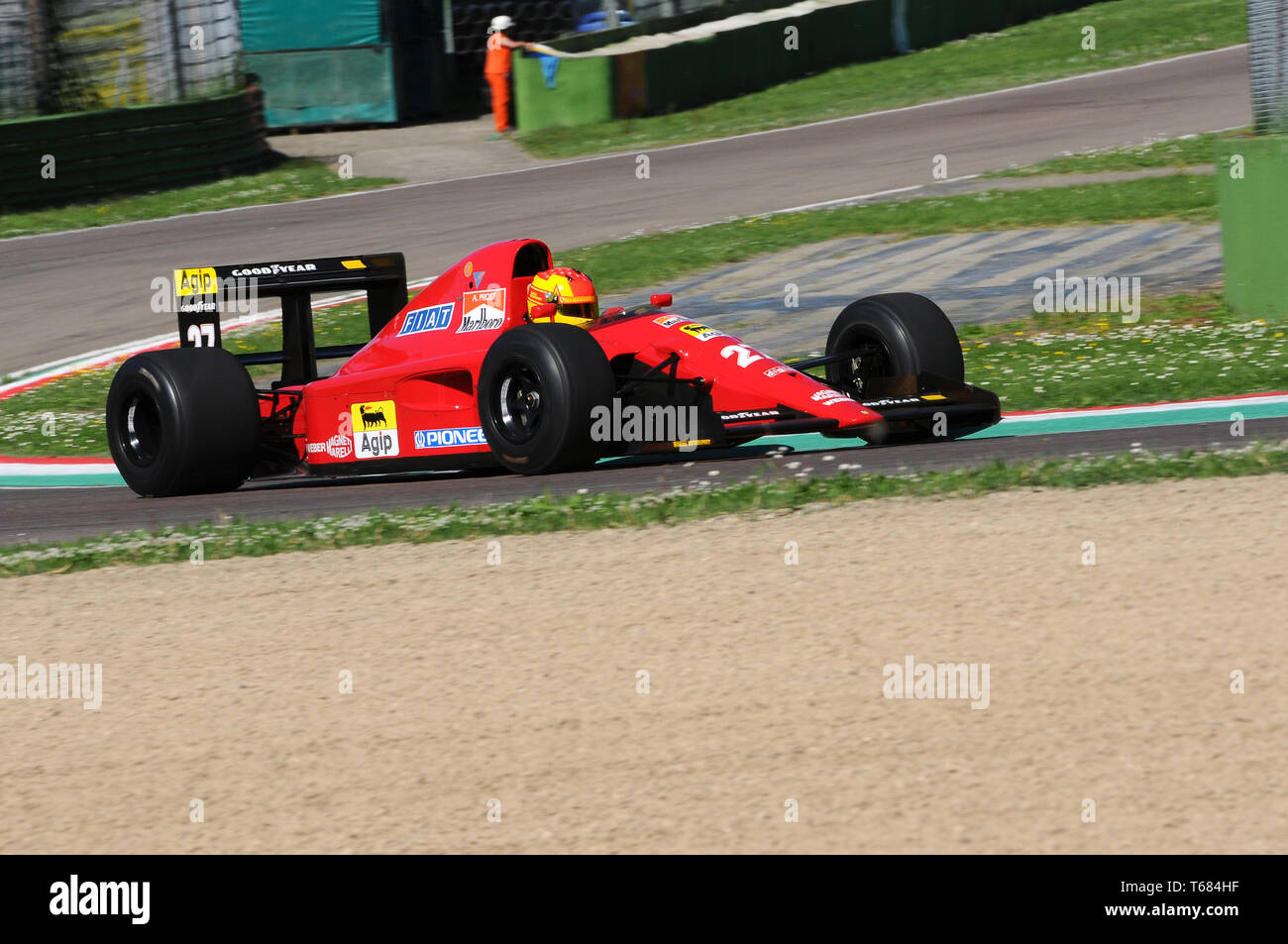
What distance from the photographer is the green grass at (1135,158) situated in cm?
1909

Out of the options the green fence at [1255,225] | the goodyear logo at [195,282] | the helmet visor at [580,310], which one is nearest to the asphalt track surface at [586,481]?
the helmet visor at [580,310]

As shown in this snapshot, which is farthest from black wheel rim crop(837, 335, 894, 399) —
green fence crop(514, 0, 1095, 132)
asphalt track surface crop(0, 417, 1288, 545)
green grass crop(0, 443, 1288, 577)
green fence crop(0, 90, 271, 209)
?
green fence crop(514, 0, 1095, 132)

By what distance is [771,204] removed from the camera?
19.7m

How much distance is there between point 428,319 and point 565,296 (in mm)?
958

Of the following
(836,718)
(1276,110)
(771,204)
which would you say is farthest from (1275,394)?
(771,204)

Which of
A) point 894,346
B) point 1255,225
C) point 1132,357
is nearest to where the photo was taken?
point 894,346

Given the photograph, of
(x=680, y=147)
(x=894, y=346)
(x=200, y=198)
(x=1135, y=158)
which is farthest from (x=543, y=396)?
(x=680, y=147)

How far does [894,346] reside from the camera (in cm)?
927

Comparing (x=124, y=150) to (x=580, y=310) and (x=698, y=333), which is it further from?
(x=698, y=333)

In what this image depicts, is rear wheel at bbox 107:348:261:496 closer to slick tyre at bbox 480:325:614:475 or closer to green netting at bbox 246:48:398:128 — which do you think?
slick tyre at bbox 480:325:614:475

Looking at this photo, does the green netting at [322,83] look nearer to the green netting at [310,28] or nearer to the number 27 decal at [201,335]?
the green netting at [310,28]

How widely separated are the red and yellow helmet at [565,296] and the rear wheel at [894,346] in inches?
56.1

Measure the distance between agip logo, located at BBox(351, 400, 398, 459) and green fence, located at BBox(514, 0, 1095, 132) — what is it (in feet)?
56.1

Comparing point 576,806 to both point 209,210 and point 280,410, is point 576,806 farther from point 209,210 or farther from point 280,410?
point 209,210
